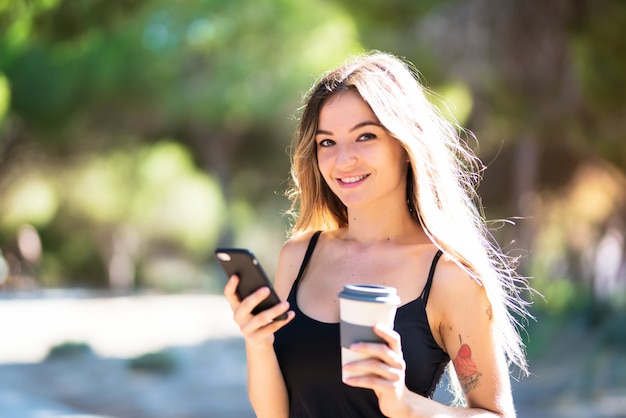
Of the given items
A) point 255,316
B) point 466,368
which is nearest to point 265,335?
point 255,316

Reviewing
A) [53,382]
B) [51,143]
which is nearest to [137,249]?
[51,143]

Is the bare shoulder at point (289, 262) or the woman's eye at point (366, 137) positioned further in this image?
the bare shoulder at point (289, 262)

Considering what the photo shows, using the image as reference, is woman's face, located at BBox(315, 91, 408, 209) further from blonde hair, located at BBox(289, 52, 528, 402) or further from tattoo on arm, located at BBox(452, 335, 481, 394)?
tattoo on arm, located at BBox(452, 335, 481, 394)

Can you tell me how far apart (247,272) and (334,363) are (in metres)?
0.29

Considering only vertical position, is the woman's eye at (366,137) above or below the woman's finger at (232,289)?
above

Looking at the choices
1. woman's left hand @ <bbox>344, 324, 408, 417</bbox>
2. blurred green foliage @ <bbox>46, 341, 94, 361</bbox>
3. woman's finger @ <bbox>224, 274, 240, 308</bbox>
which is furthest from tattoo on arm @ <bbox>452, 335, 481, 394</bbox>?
blurred green foliage @ <bbox>46, 341, 94, 361</bbox>

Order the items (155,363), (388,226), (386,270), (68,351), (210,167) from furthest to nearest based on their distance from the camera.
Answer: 1. (210,167)
2. (68,351)
3. (155,363)
4. (388,226)
5. (386,270)

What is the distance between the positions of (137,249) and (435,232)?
946 inches

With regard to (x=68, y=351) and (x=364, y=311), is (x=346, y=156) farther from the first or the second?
(x=68, y=351)

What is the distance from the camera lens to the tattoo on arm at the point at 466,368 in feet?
5.74

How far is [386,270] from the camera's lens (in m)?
1.91

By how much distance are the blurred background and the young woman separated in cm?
108

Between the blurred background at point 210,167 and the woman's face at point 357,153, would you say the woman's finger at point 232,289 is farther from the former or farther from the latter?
the blurred background at point 210,167

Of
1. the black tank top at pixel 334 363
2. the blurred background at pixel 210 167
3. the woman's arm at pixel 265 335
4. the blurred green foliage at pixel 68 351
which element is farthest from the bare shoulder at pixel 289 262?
the blurred green foliage at pixel 68 351
